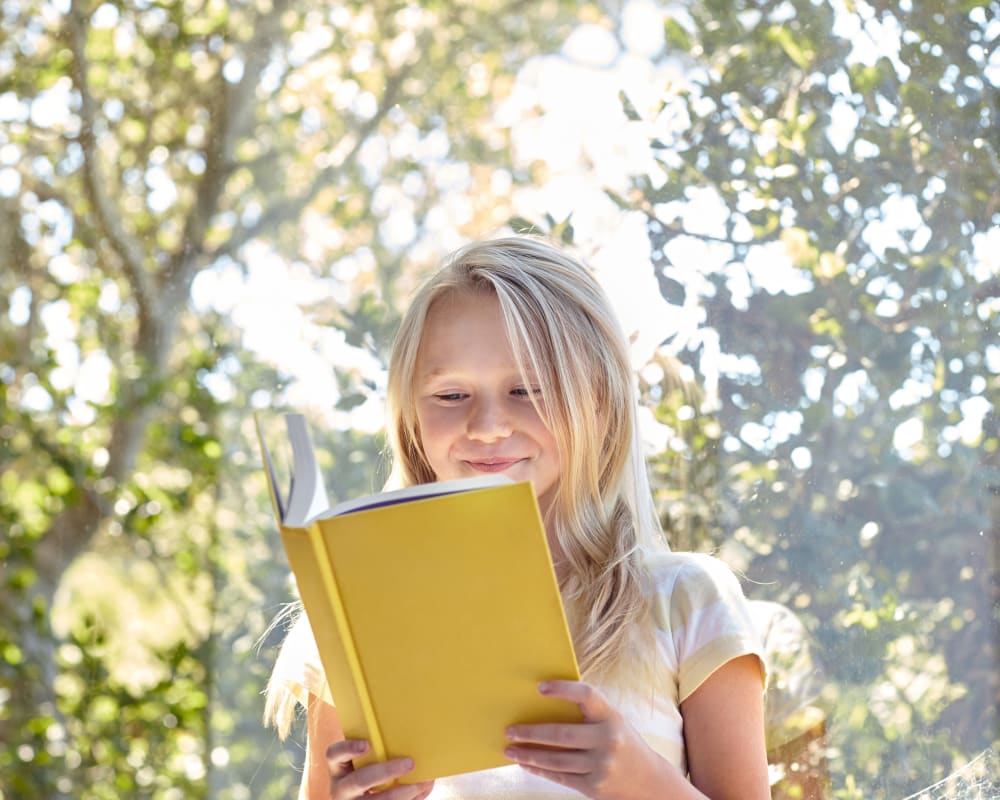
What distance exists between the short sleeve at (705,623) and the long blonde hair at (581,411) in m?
0.04

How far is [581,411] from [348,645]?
53cm

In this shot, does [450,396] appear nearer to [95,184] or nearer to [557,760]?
[557,760]

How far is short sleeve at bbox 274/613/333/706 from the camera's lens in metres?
1.52

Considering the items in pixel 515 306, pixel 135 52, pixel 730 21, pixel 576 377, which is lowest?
pixel 576 377

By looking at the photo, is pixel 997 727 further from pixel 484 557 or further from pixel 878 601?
pixel 484 557

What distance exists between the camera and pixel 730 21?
1798 millimetres

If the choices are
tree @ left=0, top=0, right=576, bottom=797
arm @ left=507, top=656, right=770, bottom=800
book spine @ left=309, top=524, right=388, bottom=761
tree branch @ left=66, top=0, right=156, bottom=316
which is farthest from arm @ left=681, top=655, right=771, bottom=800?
tree branch @ left=66, top=0, right=156, bottom=316

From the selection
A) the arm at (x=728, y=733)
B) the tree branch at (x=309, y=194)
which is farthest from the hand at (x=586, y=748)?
the tree branch at (x=309, y=194)

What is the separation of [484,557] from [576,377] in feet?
1.59

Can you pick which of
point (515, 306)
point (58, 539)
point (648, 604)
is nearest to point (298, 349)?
point (58, 539)

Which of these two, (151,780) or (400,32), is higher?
(400,32)

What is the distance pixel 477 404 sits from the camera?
4.79 feet

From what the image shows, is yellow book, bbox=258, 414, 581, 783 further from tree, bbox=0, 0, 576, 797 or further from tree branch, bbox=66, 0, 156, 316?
tree branch, bbox=66, 0, 156, 316

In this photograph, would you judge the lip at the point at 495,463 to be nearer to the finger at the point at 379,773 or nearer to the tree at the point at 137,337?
the finger at the point at 379,773
